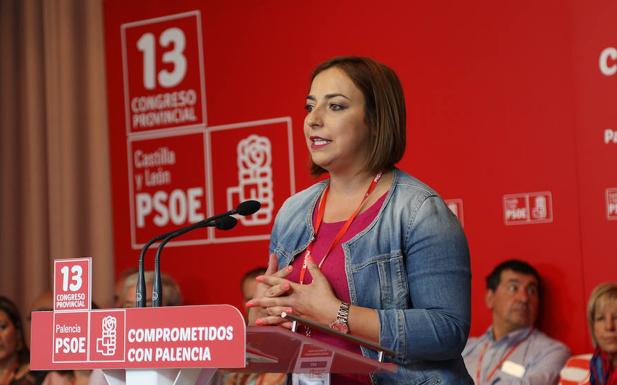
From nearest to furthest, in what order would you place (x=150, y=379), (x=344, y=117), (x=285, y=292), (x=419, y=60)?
(x=150, y=379) < (x=285, y=292) < (x=344, y=117) < (x=419, y=60)

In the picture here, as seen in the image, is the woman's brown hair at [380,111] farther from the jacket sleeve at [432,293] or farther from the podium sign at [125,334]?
the podium sign at [125,334]

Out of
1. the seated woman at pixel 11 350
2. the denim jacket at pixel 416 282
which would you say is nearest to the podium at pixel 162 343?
the denim jacket at pixel 416 282

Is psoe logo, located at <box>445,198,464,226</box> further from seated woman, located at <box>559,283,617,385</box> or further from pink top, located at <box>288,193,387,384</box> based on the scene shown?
pink top, located at <box>288,193,387,384</box>

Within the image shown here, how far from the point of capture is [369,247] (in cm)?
206

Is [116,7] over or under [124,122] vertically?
over

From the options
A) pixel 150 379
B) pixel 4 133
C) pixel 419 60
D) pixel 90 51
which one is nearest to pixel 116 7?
pixel 90 51

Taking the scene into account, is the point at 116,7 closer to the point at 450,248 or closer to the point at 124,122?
the point at 124,122

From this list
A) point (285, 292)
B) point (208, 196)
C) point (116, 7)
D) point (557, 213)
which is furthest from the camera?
point (116, 7)

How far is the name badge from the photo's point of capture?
4.94m

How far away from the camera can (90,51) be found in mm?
6527

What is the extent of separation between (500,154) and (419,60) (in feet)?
2.37

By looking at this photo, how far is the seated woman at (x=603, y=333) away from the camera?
4.45m

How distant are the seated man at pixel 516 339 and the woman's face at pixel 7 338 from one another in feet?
8.41

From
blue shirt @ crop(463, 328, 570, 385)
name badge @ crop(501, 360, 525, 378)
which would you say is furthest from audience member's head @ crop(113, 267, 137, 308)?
name badge @ crop(501, 360, 525, 378)
